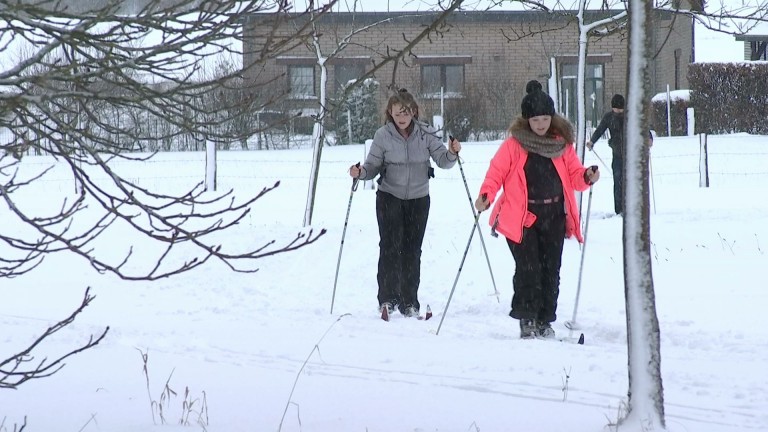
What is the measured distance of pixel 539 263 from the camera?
7.18m

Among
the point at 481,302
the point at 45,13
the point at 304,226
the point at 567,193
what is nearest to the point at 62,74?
the point at 45,13

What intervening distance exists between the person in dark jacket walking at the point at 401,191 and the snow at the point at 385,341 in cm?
35

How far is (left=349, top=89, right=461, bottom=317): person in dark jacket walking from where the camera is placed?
8.25 meters

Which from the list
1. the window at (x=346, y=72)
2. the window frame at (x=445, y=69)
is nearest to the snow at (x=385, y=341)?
the window frame at (x=445, y=69)

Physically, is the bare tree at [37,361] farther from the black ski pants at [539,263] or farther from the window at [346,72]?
the window at [346,72]

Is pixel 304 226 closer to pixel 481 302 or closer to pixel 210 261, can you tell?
pixel 210 261

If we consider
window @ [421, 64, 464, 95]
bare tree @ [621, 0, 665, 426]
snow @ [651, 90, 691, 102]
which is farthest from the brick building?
bare tree @ [621, 0, 665, 426]

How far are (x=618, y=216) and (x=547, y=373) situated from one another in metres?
8.49

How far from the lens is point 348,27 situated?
26984 millimetres

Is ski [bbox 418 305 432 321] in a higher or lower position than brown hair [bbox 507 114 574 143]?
lower

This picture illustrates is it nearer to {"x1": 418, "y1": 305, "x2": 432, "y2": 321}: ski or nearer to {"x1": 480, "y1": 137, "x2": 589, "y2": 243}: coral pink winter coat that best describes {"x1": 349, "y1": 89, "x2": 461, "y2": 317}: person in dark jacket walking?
{"x1": 418, "y1": 305, "x2": 432, "y2": 321}: ski

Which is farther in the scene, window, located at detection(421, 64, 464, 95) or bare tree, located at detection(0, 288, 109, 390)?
window, located at detection(421, 64, 464, 95)

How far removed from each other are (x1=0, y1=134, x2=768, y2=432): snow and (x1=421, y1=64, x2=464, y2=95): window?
59.7 ft

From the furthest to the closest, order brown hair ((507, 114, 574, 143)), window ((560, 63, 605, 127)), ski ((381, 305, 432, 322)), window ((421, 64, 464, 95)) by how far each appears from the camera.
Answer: window ((421, 64, 464, 95))
window ((560, 63, 605, 127))
ski ((381, 305, 432, 322))
brown hair ((507, 114, 574, 143))
